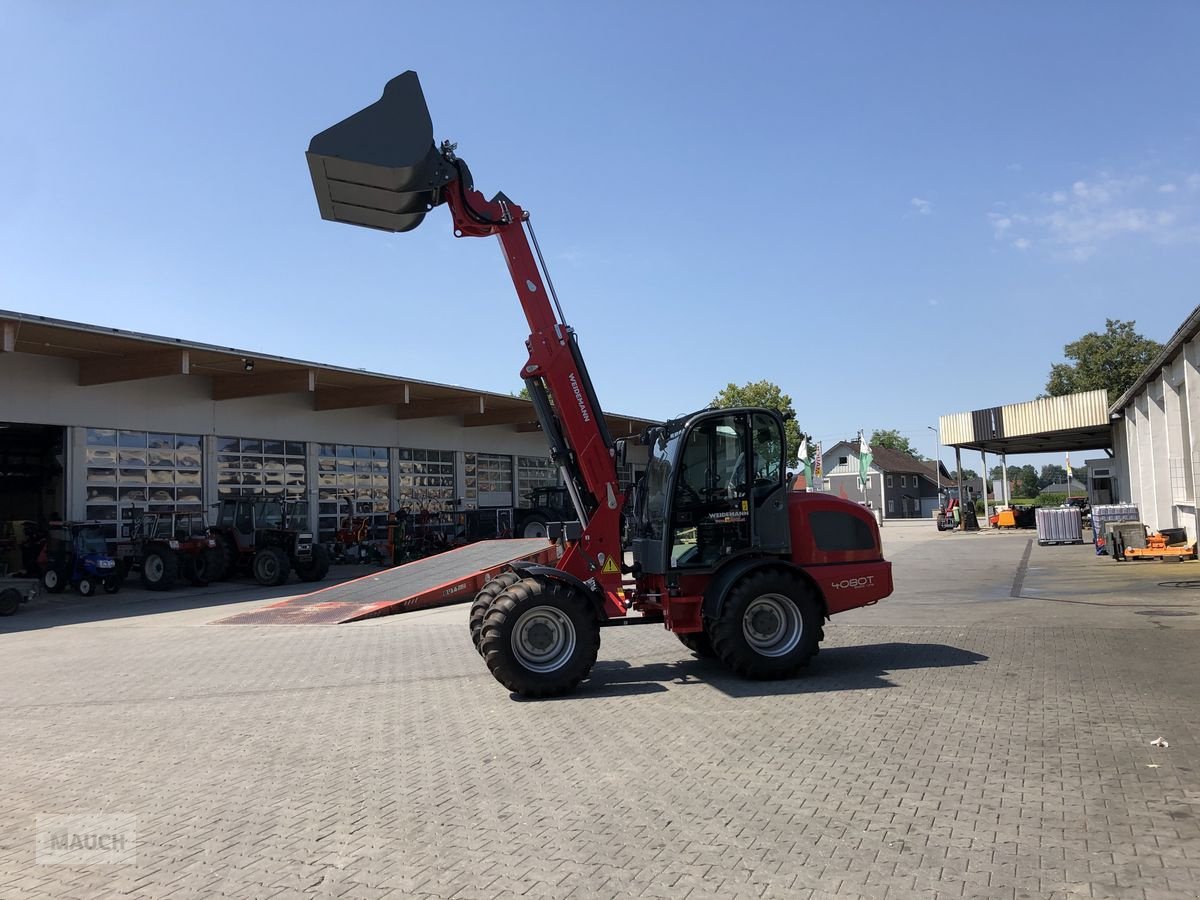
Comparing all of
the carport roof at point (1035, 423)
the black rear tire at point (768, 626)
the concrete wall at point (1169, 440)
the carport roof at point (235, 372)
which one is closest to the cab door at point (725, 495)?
the black rear tire at point (768, 626)

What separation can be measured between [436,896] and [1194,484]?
19786mm

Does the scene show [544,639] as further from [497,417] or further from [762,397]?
[762,397]

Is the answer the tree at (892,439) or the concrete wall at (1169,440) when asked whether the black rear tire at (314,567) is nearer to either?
the concrete wall at (1169,440)

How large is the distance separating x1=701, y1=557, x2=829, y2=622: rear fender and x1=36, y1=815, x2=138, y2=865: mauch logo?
4.99 m

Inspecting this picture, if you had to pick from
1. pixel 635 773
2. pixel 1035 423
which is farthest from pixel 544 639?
pixel 1035 423

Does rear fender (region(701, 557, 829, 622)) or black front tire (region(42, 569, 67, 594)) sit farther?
black front tire (region(42, 569, 67, 594))

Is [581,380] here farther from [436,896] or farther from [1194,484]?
[1194,484]

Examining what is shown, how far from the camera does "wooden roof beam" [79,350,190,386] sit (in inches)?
859

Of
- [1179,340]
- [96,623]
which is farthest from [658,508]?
[1179,340]

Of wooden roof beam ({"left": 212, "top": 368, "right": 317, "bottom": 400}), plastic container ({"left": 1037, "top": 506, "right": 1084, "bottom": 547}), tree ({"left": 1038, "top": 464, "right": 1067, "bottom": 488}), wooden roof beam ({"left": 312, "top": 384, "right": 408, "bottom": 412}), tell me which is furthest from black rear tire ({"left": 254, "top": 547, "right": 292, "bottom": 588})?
tree ({"left": 1038, "top": 464, "right": 1067, "bottom": 488})

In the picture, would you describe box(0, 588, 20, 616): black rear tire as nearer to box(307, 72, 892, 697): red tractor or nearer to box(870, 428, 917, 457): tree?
box(307, 72, 892, 697): red tractor

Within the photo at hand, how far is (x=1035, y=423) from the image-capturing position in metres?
37.2

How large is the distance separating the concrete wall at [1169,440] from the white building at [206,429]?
65.0ft

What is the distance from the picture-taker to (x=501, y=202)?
9.46 metres
